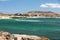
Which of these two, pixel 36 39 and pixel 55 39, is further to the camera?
pixel 55 39

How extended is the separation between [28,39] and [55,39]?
9830 mm

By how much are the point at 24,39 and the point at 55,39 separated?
32.4 feet

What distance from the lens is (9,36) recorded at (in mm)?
18859

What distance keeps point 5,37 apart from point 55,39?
10.6 m

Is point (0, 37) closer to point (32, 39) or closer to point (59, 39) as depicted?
point (32, 39)

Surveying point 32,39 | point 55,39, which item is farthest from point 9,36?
point 55,39

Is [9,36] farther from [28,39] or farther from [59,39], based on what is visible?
[59,39]

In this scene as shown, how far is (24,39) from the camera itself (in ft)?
62.0

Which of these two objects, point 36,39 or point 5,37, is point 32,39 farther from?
point 5,37

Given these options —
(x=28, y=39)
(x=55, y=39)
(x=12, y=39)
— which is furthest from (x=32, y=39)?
(x=55, y=39)

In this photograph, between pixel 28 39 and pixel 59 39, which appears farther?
pixel 59 39

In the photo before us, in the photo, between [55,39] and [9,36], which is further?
[55,39]

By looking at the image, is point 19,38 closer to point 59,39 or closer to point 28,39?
point 28,39

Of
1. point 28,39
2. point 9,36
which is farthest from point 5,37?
point 28,39
